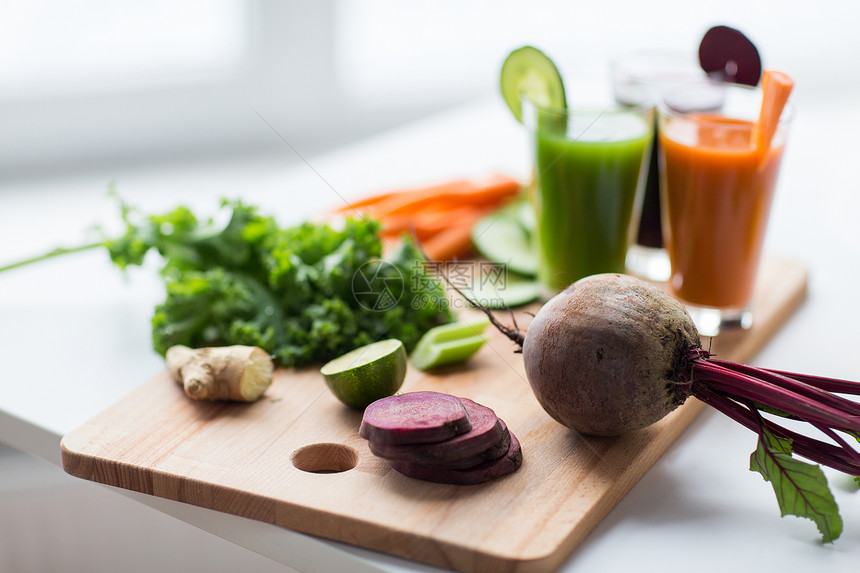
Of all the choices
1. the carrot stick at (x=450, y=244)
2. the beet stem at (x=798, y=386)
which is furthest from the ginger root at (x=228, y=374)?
the beet stem at (x=798, y=386)

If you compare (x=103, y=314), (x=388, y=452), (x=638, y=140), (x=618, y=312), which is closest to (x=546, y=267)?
→ (x=638, y=140)

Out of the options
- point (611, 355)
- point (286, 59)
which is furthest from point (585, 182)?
point (286, 59)

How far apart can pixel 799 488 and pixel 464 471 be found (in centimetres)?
40

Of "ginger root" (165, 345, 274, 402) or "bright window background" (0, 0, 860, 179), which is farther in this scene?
"bright window background" (0, 0, 860, 179)

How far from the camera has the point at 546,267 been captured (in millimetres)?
1659

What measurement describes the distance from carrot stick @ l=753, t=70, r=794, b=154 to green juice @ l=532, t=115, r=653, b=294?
210 mm

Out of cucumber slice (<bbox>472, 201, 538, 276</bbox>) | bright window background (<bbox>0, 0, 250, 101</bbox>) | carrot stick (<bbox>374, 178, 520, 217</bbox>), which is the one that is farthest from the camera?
bright window background (<bbox>0, 0, 250, 101</bbox>)

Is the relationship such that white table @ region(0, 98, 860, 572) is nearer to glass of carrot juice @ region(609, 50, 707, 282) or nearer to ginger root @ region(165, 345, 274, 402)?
ginger root @ region(165, 345, 274, 402)

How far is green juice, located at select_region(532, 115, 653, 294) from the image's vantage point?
1.52 m

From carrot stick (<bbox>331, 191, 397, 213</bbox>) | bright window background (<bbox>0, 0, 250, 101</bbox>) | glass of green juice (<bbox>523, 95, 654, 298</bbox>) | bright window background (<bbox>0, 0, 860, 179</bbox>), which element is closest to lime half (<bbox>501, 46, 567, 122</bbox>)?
glass of green juice (<bbox>523, 95, 654, 298</bbox>)

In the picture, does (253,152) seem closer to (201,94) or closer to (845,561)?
(201,94)

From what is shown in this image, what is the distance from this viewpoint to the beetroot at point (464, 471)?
110 cm

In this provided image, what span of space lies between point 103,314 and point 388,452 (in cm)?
89

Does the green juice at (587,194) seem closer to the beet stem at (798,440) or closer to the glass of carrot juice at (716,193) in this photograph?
the glass of carrot juice at (716,193)
